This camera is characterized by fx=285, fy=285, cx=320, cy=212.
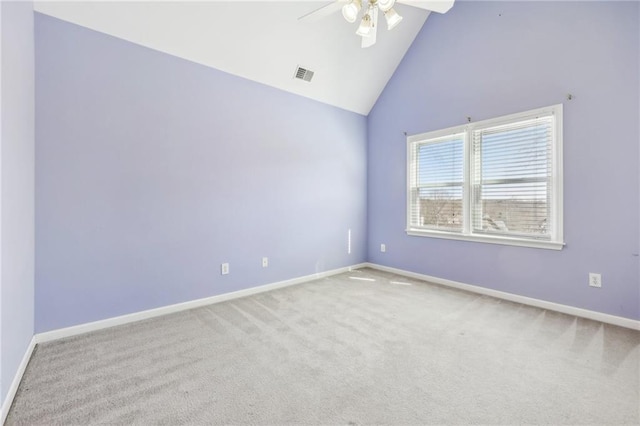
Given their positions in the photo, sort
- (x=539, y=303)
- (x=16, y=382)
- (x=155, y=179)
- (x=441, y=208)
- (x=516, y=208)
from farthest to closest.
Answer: (x=441, y=208), (x=516, y=208), (x=539, y=303), (x=155, y=179), (x=16, y=382)

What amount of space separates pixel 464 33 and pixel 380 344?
3768 mm

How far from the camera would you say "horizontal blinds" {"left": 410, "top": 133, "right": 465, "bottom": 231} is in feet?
12.3

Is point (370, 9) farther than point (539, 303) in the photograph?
No

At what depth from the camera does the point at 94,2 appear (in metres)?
2.32

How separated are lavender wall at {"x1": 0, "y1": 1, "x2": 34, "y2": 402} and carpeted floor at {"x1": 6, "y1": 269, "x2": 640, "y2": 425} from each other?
0.98 ft

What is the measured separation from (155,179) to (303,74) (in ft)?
7.17

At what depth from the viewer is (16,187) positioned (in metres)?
1.77

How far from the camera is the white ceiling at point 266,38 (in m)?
2.48

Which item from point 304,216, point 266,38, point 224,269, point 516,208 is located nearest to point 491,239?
point 516,208

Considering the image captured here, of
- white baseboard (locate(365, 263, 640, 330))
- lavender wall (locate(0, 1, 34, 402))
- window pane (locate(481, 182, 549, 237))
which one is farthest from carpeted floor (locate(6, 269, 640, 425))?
window pane (locate(481, 182, 549, 237))

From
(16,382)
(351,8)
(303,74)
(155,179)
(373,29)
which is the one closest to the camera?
(16,382)

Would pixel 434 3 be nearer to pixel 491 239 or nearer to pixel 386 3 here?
pixel 386 3

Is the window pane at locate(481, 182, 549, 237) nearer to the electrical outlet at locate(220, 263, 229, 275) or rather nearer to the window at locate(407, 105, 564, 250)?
the window at locate(407, 105, 564, 250)

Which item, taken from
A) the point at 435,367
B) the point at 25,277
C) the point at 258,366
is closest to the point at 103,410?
the point at 258,366
